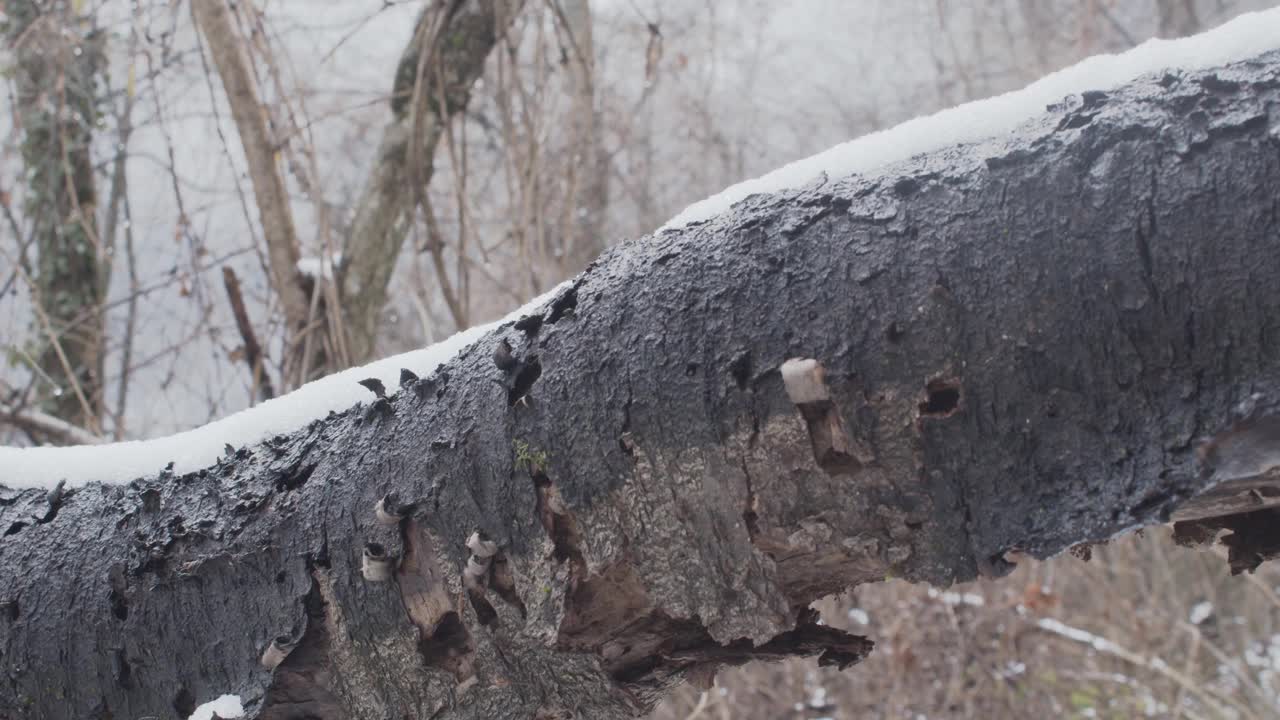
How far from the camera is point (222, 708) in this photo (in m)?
0.74

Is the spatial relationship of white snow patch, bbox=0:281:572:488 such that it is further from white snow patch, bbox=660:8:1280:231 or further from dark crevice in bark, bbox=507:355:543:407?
white snow patch, bbox=660:8:1280:231

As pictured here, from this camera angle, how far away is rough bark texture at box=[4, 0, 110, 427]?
11.4 ft

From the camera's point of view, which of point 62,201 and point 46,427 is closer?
point 46,427

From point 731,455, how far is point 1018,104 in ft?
0.89

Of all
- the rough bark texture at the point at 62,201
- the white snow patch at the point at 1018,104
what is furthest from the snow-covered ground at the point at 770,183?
the rough bark texture at the point at 62,201

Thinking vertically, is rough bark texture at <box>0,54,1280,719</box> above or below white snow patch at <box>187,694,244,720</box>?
above

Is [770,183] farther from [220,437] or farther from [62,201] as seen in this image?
[62,201]

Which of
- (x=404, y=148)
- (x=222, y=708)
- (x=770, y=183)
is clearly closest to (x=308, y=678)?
(x=222, y=708)

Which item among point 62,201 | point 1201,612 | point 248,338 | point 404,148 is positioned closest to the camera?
point 248,338

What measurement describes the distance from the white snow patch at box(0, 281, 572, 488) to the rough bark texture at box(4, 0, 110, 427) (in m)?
2.60

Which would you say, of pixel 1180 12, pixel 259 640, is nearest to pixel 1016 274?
pixel 259 640

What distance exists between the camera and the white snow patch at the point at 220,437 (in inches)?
31.6

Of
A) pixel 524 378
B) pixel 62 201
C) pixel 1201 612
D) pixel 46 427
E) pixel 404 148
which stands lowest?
pixel 1201 612

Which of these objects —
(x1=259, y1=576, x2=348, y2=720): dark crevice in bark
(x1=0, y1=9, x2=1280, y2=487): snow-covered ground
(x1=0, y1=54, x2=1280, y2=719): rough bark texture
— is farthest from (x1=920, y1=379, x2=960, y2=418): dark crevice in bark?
(x1=259, y1=576, x2=348, y2=720): dark crevice in bark
